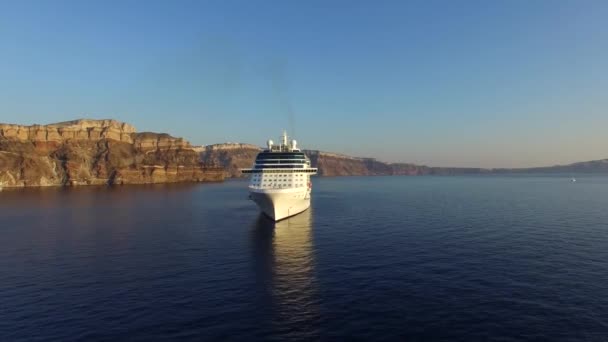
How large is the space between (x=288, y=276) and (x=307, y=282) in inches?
108

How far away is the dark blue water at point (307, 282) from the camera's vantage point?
21328mm

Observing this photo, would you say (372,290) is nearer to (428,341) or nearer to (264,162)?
(428,341)

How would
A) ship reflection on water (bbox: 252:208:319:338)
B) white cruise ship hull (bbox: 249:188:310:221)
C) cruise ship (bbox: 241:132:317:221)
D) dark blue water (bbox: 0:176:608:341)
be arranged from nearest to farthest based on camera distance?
dark blue water (bbox: 0:176:608:341) < ship reflection on water (bbox: 252:208:319:338) < white cruise ship hull (bbox: 249:188:310:221) < cruise ship (bbox: 241:132:317:221)

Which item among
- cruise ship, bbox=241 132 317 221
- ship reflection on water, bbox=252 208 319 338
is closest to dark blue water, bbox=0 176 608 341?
ship reflection on water, bbox=252 208 319 338

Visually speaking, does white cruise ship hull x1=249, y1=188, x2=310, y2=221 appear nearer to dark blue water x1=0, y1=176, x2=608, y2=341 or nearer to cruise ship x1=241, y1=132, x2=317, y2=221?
cruise ship x1=241, y1=132, x2=317, y2=221

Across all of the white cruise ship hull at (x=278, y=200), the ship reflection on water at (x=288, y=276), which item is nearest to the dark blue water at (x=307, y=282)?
the ship reflection on water at (x=288, y=276)

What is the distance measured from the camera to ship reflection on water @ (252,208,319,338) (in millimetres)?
22375

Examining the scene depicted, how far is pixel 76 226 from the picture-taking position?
58500 millimetres

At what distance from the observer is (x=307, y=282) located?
29688 mm

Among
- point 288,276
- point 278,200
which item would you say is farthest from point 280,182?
point 288,276

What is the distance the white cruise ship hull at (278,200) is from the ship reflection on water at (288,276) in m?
4.88

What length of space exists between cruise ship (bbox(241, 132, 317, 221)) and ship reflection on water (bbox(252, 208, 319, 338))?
5.82m

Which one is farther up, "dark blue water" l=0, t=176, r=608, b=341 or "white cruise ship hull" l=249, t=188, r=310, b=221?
"white cruise ship hull" l=249, t=188, r=310, b=221

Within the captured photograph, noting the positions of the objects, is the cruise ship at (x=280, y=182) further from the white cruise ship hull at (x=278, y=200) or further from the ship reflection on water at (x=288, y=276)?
the ship reflection on water at (x=288, y=276)
